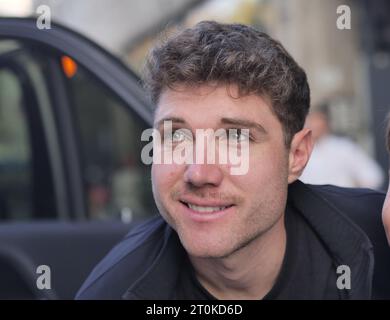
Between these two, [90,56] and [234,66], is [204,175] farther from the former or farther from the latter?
[90,56]

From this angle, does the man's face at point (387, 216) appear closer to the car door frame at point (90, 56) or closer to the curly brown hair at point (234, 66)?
the curly brown hair at point (234, 66)

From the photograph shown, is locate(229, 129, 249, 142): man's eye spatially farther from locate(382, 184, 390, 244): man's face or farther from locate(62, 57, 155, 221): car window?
locate(62, 57, 155, 221): car window

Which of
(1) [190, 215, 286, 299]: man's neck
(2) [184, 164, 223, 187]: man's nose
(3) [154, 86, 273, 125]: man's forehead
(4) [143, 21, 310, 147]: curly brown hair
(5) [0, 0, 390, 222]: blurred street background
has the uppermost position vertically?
(5) [0, 0, 390, 222]: blurred street background

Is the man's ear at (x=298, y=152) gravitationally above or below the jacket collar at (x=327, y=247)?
above

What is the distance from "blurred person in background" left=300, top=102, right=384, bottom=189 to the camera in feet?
19.4

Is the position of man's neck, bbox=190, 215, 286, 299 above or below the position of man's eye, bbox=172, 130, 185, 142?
below

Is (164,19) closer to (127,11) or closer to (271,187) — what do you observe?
(127,11)

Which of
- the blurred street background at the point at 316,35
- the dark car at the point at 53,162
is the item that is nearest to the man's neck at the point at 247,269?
the dark car at the point at 53,162

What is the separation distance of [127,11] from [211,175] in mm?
8031

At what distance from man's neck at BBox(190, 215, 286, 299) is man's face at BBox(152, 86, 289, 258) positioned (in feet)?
0.32

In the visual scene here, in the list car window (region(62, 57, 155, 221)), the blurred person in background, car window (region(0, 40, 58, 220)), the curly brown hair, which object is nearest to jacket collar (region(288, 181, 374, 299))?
the curly brown hair

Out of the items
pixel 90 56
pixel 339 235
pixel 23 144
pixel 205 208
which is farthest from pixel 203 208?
pixel 23 144

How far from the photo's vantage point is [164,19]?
905 centimetres

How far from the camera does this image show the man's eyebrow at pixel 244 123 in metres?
2.10
